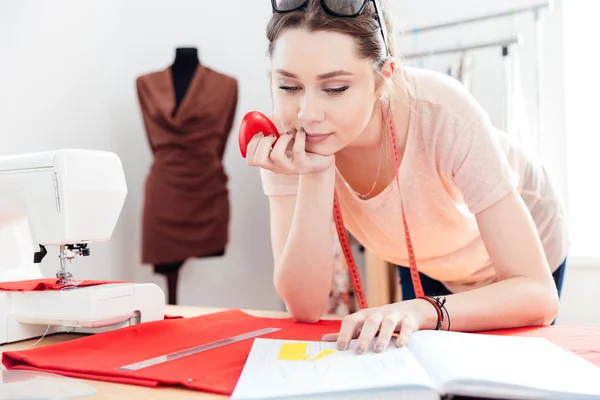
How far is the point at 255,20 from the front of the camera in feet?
11.7

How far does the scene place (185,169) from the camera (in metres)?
2.80

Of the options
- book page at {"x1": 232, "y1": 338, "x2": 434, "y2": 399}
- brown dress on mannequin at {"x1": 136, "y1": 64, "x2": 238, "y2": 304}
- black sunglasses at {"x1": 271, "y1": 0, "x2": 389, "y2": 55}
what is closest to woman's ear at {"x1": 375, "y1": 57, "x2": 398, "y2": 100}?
black sunglasses at {"x1": 271, "y1": 0, "x2": 389, "y2": 55}

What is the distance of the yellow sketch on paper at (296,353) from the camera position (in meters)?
0.78

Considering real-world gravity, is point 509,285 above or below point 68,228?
below

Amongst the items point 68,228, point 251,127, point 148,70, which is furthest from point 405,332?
point 148,70

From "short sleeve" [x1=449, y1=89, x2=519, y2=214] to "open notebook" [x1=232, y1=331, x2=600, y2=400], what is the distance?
345 mm

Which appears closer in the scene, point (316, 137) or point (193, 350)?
point (193, 350)

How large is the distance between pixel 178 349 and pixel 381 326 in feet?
1.06

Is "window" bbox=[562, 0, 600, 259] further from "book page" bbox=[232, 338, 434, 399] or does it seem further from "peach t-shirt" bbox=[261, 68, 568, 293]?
"book page" bbox=[232, 338, 434, 399]

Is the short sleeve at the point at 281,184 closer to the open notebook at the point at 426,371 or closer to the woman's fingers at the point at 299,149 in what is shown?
the woman's fingers at the point at 299,149

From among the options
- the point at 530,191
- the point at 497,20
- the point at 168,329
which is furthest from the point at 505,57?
→ the point at 168,329

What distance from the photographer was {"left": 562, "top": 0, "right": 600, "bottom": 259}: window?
2.93 m

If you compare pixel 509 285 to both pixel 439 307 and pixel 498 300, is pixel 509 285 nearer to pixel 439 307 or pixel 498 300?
pixel 498 300

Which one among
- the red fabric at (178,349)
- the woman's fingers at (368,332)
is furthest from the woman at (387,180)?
the red fabric at (178,349)
